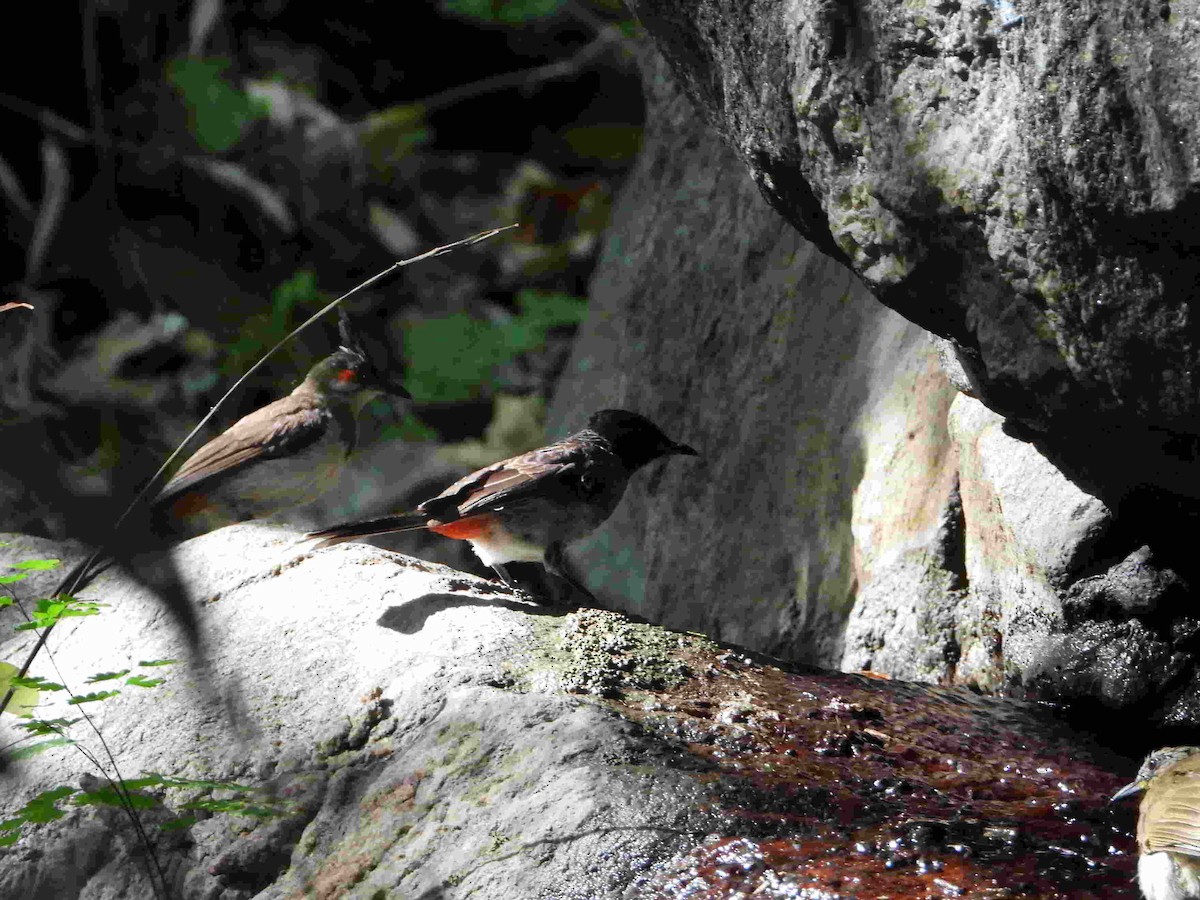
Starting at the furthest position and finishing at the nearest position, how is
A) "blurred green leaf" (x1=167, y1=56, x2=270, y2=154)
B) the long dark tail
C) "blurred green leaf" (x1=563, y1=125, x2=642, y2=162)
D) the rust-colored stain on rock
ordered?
"blurred green leaf" (x1=563, y1=125, x2=642, y2=162), "blurred green leaf" (x1=167, y1=56, x2=270, y2=154), the long dark tail, the rust-colored stain on rock

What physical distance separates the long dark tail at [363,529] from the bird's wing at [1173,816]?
2.63 metres

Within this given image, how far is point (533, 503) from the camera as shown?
5.43 meters

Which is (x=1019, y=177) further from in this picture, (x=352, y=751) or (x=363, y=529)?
(x=363, y=529)

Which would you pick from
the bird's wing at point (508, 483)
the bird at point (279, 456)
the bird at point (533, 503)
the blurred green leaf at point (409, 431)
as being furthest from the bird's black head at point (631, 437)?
the blurred green leaf at point (409, 431)

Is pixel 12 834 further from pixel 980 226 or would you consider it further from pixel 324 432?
pixel 324 432

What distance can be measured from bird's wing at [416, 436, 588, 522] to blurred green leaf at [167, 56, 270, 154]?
25.3 ft

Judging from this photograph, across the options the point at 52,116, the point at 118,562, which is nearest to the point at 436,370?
the point at 52,116

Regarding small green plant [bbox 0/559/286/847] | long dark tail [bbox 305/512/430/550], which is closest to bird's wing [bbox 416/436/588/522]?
long dark tail [bbox 305/512/430/550]

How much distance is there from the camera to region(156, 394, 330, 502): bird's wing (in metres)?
7.18

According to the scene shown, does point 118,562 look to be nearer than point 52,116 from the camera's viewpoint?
Yes

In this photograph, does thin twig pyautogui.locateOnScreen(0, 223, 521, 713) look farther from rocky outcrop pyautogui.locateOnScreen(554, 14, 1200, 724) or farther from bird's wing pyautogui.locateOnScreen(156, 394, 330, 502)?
bird's wing pyautogui.locateOnScreen(156, 394, 330, 502)

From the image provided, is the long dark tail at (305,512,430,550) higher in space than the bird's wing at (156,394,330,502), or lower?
higher

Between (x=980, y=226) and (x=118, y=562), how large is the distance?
3.55m

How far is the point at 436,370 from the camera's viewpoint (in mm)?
11586
